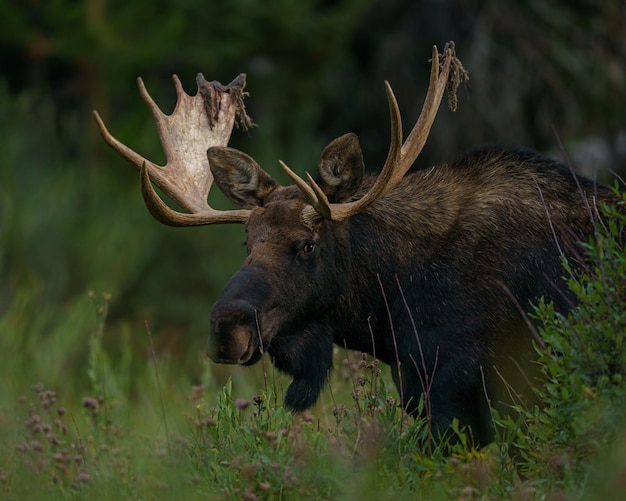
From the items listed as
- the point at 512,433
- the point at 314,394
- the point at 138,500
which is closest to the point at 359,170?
the point at 314,394

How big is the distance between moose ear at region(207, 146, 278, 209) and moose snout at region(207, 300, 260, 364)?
934mm

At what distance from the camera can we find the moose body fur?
210 inches

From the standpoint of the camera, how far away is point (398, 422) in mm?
5051

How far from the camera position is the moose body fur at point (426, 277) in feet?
17.5

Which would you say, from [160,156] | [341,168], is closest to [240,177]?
[341,168]

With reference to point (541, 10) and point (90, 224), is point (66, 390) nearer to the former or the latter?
point (90, 224)

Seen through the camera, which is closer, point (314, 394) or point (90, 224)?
point (314, 394)

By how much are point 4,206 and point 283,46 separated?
571 cm

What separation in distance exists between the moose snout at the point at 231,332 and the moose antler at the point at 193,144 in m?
0.80

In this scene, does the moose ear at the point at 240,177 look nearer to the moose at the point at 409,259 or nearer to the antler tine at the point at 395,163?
the moose at the point at 409,259

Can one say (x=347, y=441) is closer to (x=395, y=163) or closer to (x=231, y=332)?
(x=231, y=332)

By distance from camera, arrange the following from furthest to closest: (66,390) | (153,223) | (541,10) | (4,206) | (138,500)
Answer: (153,223), (541,10), (4,206), (66,390), (138,500)

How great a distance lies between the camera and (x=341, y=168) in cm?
564

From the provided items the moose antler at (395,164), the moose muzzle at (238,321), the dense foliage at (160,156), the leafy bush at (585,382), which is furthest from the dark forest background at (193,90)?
the leafy bush at (585,382)
